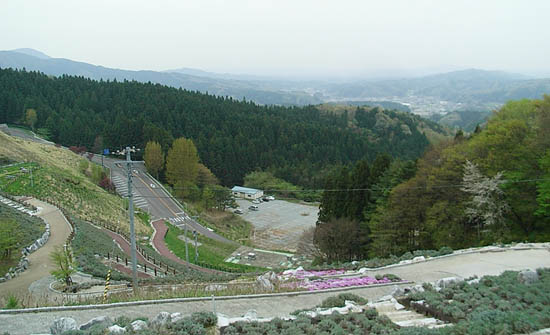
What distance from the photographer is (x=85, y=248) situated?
19.1 m

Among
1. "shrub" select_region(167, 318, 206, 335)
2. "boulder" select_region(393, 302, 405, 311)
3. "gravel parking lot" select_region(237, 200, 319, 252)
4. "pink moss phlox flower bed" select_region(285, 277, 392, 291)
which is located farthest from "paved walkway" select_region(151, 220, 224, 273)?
"shrub" select_region(167, 318, 206, 335)

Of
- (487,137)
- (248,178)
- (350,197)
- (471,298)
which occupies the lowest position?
(248,178)

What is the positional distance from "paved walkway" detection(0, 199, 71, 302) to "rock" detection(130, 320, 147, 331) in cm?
466

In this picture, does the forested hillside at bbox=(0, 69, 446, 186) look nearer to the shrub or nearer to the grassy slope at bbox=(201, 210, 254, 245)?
the grassy slope at bbox=(201, 210, 254, 245)

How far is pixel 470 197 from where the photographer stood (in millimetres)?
19766

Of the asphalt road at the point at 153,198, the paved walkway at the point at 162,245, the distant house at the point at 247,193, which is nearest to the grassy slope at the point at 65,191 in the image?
the paved walkway at the point at 162,245

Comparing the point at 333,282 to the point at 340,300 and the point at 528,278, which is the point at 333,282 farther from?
the point at 528,278

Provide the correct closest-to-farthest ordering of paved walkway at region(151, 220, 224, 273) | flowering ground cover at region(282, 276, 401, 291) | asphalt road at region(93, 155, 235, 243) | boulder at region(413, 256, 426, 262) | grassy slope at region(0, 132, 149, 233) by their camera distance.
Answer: flowering ground cover at region(282, 276, 401, 291) → boulder at region(413, 256, 426, 262) → paved walkway at region(151, 220, 224, 273) → grassy slope at region(0, 132, 149, 233) → asphalt road at region(93, 155, 235, 243)

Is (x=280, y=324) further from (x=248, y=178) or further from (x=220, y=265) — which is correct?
(x=248, y=178)

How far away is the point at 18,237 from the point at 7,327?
1193 cm

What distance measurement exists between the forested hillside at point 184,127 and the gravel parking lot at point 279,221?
31.5ft

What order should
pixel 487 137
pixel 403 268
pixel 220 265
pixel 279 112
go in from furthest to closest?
pixel 279 112 < pixel 220 265 < pixel 487 137 < pixel 403 268

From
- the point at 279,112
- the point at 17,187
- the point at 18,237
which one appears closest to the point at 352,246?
the point at 18,237

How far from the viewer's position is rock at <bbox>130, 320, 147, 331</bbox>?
7509mm
